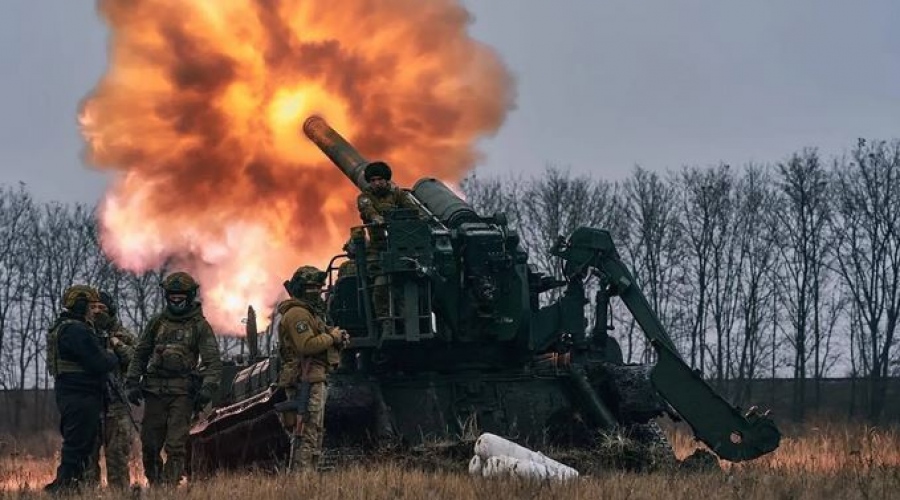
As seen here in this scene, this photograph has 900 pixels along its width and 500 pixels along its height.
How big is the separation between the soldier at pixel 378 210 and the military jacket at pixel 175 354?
1.89 metres

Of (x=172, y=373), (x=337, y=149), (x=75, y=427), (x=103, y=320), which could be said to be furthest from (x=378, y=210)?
(x=75, y=427)

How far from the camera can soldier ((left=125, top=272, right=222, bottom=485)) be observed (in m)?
14.5

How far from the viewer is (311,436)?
1388cm

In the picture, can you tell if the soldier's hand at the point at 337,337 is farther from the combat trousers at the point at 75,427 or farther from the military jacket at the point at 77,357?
the combat trousers at the point at 75,427

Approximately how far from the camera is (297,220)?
75.6 ft

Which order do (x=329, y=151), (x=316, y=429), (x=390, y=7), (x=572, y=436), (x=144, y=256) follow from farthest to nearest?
(x=144, y=256) < (x=390, y=7) < (x=329, y=151) < (x=572, y=436) < (x=316, y=429)

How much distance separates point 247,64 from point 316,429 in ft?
32.6

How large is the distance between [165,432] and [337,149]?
657 centimetres

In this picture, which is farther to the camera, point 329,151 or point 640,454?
point 329,151

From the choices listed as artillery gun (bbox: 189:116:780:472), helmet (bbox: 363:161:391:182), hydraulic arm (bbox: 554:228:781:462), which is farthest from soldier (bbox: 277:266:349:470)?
hydraulic arm (bbox: 554:228:781:462)

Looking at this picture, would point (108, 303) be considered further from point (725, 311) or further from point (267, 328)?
point (725, 311)

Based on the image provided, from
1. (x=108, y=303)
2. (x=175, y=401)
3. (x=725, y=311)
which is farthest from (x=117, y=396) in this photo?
(x=725, y=311)

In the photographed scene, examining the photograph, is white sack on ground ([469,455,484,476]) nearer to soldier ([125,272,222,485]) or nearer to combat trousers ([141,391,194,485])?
soldier ([125,272,222,485])

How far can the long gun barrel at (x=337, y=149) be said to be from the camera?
63.7 ft
